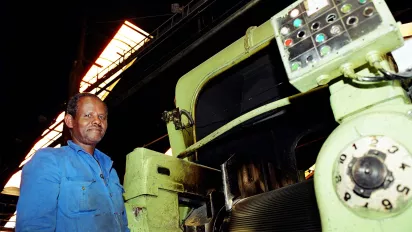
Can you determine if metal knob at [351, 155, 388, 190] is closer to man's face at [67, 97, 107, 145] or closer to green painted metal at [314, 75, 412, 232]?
green painted metal at [314, 75, 412, 232]

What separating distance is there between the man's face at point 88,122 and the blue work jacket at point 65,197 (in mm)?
134

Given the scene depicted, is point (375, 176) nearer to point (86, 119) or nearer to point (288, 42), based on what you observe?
point (288, 42)

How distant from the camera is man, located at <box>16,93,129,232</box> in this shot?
129cm

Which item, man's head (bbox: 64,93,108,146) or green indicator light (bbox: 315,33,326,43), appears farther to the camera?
man's head (bbox: 64,93,108,146)

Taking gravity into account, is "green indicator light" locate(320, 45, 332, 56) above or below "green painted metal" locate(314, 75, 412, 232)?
above

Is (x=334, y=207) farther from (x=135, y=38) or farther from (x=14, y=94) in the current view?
(x=14, y=94)

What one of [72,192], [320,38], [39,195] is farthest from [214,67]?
[39,195]

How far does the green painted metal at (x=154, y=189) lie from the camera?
1585 mm

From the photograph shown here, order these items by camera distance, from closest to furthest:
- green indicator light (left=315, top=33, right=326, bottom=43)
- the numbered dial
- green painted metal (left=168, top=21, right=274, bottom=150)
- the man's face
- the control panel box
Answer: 1. the numbered dial
2. the control panel box
3. green indicator light (left=315, top=33, right=326, bottom=43)
4. the man's face
5. green painted metal (left=168, top=21, right=274, bottom=150)

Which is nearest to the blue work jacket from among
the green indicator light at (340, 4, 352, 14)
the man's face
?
the man's face

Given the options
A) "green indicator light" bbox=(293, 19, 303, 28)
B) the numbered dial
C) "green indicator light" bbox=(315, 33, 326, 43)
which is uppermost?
"green indicator light" bbox=(293, 19, 303, 28)

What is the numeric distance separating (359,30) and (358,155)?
458 millimetres

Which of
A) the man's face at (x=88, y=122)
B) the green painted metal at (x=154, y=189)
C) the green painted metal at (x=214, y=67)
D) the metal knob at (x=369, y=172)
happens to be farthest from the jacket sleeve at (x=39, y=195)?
the metal knob at (x=369, y=172)

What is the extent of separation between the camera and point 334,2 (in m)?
1.15
